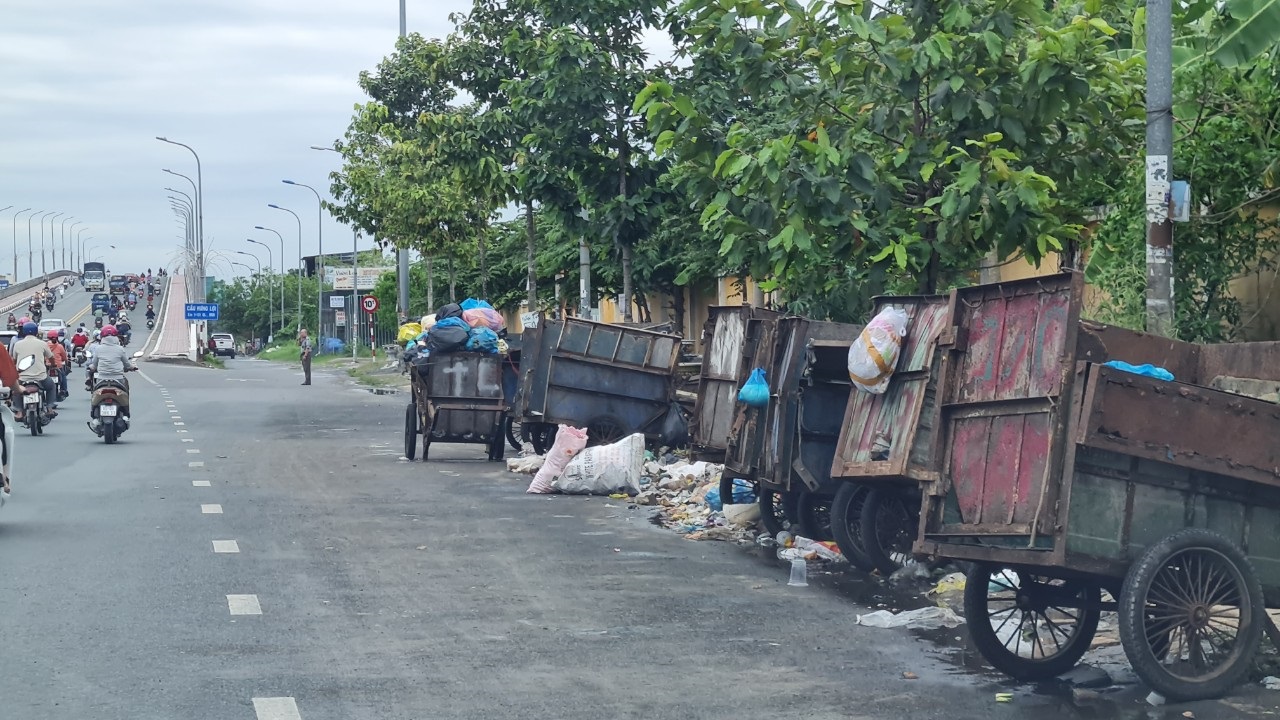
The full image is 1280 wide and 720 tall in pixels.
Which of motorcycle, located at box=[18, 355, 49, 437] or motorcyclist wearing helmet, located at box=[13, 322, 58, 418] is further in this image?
motorcyclist wearing helmet, located at box=[13, 322, 58, 418]

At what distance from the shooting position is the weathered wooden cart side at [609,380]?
56.7 ft

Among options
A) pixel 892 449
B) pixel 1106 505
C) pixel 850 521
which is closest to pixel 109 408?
pixel 850 521

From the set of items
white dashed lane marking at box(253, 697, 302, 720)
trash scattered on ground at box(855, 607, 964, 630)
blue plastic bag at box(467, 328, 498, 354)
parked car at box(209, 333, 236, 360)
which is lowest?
parked car at box(209, 333, 236, 360)

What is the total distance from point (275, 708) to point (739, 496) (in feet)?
23.1

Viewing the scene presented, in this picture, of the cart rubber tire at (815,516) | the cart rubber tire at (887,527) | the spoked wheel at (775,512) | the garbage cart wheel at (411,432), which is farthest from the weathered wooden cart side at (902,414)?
the garbage cart wheel at (411,432)

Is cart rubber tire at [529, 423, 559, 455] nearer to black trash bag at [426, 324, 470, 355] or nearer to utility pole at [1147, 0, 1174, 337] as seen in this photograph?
black trash bag at [426, 324, 470, 355]

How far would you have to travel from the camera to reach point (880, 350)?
8977mm

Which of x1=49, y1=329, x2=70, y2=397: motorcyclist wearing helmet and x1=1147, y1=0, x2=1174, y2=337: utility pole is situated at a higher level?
x1=1147, y1=0, x2=1174, y2=337: utility pole

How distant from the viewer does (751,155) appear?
11406mm

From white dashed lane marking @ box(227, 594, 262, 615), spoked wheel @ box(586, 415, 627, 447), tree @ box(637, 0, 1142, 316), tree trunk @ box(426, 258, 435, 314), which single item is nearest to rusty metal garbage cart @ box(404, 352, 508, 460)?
spoked wheel @ box(586, 415, 627, 447)

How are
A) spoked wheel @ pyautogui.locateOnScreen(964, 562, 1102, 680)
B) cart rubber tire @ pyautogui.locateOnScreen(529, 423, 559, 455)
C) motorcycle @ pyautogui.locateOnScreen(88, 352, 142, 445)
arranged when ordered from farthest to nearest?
motorcycle @ pyautogui.locateOnScreen(88, 352, 142, 445) < cart rubber tire @ pyautogui.locateOnScreen(529, 423, 559, 455) < spoked wheel @ pyautogui.locateOnScreen(964, 562, 1102, 680)

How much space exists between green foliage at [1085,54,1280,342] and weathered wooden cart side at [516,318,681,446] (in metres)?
5.68

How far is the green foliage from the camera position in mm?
12266

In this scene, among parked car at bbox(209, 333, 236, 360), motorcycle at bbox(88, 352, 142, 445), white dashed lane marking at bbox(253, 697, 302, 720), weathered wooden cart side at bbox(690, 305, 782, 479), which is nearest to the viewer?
white dashed lane marking at bbox(253, 697, 302, 720)
